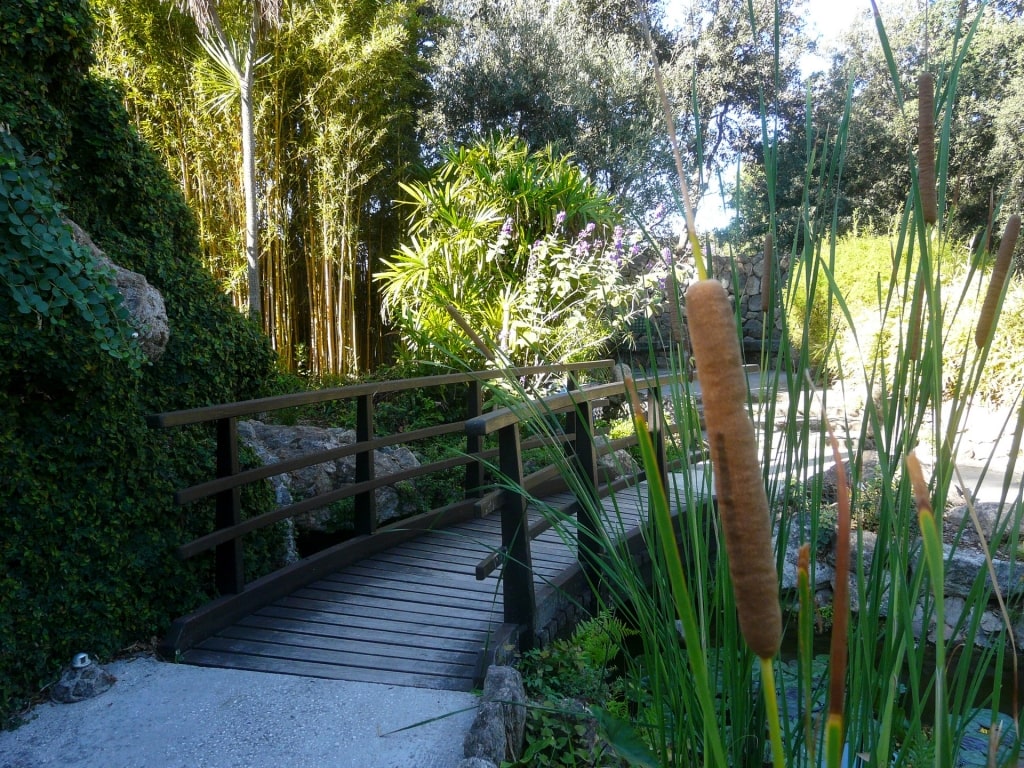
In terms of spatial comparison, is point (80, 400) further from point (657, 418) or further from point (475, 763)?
point (657, 418)

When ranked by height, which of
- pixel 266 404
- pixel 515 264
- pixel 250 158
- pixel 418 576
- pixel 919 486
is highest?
pixel 250 158

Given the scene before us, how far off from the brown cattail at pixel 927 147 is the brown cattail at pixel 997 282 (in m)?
0.06

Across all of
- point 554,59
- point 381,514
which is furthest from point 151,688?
point 554,59

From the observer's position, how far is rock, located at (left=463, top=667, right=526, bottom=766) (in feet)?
6.72

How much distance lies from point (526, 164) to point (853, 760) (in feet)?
25.1

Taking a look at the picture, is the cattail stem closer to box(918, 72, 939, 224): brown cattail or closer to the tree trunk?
box(918, 72, 939, 224): brown cattail

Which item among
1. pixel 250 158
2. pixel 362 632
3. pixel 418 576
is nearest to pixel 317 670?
pixel 362 632

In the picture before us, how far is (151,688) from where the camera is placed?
2465 millimetres

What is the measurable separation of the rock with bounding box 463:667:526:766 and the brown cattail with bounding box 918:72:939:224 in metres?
1.58

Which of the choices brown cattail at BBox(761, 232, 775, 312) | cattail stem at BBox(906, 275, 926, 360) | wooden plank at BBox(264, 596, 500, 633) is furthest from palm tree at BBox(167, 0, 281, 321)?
cattail stem at BBox(906, 275, 926, 360)

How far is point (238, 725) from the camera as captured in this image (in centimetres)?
226

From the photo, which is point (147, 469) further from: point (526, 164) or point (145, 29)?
point (145, 29)

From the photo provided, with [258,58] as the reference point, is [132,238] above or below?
Result: below

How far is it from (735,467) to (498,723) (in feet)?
6.59
